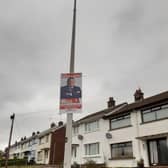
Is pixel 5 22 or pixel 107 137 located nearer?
pixel 5 22

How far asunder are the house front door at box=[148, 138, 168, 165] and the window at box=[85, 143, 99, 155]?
28.5 feet

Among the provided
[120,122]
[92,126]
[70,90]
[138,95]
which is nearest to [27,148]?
[92,126]

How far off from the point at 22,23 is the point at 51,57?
2.72m

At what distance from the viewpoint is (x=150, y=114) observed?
917 inches

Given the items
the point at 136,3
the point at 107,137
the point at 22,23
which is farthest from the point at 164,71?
the point at 22,23

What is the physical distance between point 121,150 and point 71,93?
19.6 m

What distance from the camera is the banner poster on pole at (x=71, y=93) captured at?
7988 millimetres

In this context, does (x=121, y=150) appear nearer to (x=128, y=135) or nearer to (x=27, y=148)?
(x=128, y=135)

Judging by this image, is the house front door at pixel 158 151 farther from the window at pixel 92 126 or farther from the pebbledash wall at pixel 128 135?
the window at pixel 92 126

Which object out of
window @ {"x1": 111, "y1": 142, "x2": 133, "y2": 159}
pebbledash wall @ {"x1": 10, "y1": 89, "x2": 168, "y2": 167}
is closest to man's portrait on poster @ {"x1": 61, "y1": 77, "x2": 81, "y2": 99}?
pebbledash wall @ {"x1": 10, "y1": 89, "x2": 168, "y2": 167}

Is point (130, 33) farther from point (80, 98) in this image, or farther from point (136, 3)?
point (80, 98)

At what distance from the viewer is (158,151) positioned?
21.7m

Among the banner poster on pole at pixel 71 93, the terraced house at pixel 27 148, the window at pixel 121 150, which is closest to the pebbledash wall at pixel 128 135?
the window at pixel 121 150

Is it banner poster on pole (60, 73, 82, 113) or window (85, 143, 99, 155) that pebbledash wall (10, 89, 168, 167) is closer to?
window (85, 143, 99, 155)
